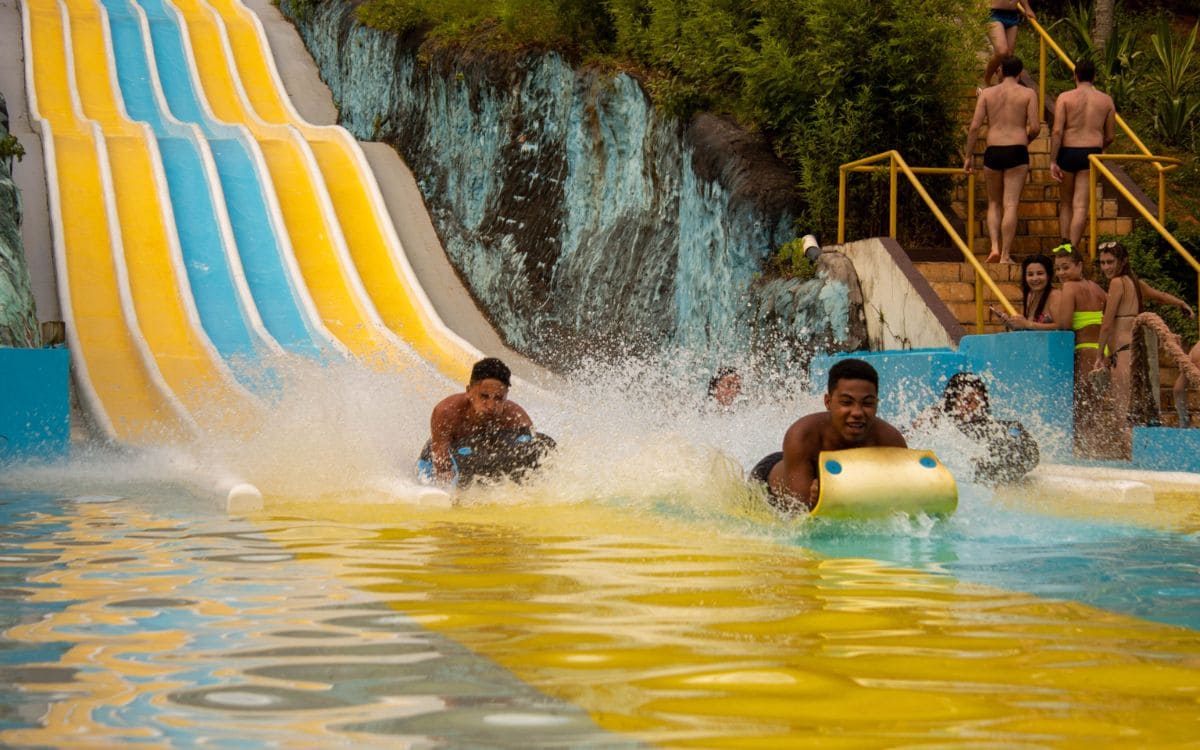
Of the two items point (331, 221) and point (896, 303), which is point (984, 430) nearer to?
point (896, 303)

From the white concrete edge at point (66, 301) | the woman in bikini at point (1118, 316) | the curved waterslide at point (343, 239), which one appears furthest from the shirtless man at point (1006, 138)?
the white concrete edge at point (66, 301)

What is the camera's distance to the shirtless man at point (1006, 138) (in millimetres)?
11297

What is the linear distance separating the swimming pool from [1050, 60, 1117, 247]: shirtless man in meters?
5.87

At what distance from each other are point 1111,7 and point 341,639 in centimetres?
1565

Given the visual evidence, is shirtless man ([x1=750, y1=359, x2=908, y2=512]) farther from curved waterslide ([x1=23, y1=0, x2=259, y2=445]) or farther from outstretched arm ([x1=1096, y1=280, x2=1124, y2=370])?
curved waterslide ([x1=23, y1=0, x2=259, y2=445])

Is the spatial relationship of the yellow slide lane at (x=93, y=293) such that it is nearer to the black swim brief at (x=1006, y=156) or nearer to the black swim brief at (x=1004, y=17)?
the black swim brief at (x=1006, y=156)

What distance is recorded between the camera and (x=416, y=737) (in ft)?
8.53

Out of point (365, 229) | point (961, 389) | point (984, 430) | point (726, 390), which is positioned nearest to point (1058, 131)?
point (726, 390)

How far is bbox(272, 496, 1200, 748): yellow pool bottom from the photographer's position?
2.75 metres

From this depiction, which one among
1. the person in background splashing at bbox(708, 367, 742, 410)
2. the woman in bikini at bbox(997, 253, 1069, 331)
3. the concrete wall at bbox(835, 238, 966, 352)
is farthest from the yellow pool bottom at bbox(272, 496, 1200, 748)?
the concrete wall at bbox(835, 238, 966, 352)

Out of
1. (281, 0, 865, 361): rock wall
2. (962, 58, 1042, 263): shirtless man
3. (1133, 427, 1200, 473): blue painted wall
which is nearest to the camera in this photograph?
(1133, 427, 1200, 473): blue painted wall

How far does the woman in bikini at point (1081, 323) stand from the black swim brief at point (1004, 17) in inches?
141

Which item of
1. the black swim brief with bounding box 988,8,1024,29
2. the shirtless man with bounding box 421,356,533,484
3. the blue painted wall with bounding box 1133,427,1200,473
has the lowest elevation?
the blue painted wall with bounding box 1133,427,1200,473

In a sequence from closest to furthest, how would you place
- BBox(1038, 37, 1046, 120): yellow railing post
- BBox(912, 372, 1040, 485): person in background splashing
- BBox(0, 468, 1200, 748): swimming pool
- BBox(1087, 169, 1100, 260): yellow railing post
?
BBox(0, 468, 1200, 748): swimming pool → BBox(912, 372, 1040, 485): person in background splashing → BBox(1087, 169, 1100, 260): yellow railing post → BBox(1038, 37, 1046, 120): yellow railing post
